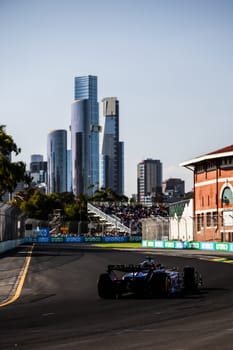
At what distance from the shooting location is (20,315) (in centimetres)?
1538

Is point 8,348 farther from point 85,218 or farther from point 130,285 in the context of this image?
point 85,218

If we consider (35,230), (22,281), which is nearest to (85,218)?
(35,230)

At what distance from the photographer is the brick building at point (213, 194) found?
3024 inches

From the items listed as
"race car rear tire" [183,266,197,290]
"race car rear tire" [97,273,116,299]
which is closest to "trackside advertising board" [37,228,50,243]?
"race car rear tire" [183,266,197,290]

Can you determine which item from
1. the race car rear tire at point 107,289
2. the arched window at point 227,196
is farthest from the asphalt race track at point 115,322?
the arched window at point 227,196

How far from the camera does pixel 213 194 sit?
82.0 m

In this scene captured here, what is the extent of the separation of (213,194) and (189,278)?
61.4 meters

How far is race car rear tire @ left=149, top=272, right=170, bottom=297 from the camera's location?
755 inches

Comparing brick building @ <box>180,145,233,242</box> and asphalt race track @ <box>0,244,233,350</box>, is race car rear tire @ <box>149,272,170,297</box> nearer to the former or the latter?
asphalt race track @ <box>0,244,233,350</box>

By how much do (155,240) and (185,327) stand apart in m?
73.0

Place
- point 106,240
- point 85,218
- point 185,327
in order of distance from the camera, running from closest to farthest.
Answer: point 185,327
point 106,240
point 85,218

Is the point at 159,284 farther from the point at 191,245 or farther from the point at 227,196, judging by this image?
the point at 227,196

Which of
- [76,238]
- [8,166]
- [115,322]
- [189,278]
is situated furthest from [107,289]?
[76,238]

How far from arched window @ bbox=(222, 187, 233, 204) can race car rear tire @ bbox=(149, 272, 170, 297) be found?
Result: 59.7 meters
